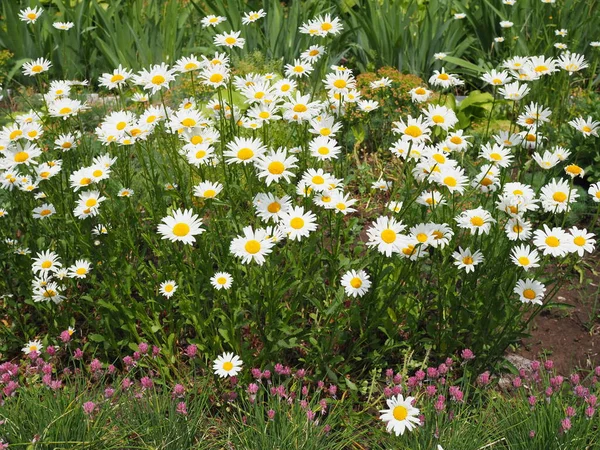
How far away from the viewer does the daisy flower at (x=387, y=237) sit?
2.26 m

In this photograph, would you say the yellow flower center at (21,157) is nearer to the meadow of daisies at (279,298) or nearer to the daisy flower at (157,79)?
the meadow of daisies at (279,298)

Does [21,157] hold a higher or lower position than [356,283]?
higher

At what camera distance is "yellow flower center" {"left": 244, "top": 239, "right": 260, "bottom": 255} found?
7.30 feet

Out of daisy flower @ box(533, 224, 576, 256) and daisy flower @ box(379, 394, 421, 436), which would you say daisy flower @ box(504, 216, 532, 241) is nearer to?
daisy flower @ box(533, 224, 576, 256)

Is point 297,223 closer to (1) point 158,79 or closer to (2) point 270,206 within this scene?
(2) point 270,206

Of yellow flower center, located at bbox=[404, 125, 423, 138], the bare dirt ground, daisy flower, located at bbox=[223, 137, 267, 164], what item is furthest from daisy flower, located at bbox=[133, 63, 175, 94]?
the bare dirt ground

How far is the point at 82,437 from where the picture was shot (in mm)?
2152

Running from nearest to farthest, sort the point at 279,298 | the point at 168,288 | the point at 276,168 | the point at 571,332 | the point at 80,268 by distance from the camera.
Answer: the point at 276,168, the point at 279,298, the point at 168,288, the point at 80,268, the point at 571,332

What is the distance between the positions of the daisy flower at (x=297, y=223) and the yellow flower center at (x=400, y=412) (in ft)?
2.14

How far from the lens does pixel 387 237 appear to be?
2.29 metres

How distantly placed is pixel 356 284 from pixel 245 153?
63 centimetres

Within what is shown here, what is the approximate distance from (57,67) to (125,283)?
132 inches

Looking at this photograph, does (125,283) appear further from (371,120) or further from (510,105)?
(510,105)

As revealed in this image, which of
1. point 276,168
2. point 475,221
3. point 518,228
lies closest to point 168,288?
point 276,168
